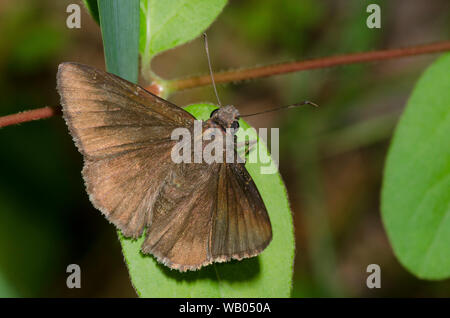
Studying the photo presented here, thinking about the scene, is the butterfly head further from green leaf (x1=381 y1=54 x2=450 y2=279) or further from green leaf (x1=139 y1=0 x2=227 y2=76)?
green leaf (x1=381 y1=54 x2=450 y2=279)

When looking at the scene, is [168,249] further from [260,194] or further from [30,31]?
[30,31]

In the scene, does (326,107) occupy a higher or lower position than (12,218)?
higher

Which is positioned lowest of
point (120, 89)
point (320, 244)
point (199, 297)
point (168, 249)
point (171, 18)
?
point (320, 244)

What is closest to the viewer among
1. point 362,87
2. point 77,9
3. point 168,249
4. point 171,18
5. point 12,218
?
point 168,249

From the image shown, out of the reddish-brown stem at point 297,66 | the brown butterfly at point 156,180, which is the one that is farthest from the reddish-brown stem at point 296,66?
the brown butterfly at point 156,180

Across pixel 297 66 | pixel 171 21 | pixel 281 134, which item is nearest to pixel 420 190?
pixel 297 66

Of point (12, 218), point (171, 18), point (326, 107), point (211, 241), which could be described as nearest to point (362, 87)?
point (326, 107)

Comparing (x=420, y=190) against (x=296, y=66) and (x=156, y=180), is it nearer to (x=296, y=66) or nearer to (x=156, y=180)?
(x=296, y=66)
